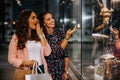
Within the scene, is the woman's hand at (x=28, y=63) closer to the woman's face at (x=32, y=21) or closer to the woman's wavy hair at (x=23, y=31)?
the woman's wavy hair at (x=23, y=31)

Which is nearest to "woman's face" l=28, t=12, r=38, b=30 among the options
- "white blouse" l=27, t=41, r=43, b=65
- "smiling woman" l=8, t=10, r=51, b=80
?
"smiling woman" l=8, t=10, r=51, b=80

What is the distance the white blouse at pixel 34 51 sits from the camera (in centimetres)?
404

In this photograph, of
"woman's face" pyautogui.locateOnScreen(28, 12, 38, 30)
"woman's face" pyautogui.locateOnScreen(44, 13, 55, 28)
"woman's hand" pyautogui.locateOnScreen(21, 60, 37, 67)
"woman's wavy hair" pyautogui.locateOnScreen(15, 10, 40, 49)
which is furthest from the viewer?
"woman's face" pyautogui.locateOnScreen(44, 13, 55, 28)

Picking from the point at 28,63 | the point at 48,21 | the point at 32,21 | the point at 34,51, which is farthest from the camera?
the point at 48,21

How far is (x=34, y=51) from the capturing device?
4047mm

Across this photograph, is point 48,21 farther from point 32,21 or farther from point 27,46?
point 27,46

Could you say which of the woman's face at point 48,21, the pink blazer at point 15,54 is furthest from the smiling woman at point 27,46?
the woman's face at point 48,21

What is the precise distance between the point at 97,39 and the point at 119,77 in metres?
1.10

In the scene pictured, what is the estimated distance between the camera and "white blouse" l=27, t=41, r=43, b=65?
404 centimetres

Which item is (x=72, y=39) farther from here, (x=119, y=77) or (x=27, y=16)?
(x=27, y=16)

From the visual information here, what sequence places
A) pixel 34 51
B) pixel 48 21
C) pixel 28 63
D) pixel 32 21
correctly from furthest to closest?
pixel 48 21 → pixel 32 21 → pixel 34 51 → pixel 28 63

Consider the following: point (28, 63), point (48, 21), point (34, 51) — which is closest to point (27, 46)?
point (34, 51)

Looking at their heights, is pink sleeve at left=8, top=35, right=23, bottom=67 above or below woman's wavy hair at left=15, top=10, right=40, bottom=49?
below

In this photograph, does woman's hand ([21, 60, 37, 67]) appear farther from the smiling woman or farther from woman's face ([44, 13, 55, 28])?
woman's face ([44, 13, 55, 28])
